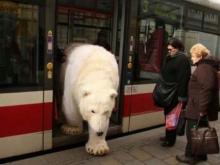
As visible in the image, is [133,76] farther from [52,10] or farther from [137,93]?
[52,10]

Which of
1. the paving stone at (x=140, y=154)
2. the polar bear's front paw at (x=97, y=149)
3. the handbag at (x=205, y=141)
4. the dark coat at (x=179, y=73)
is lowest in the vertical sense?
the paving stone at (x=140, y=154)

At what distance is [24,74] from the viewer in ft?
12.1

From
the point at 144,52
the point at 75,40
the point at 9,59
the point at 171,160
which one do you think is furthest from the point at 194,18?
the point at 9,59

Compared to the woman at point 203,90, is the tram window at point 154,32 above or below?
above

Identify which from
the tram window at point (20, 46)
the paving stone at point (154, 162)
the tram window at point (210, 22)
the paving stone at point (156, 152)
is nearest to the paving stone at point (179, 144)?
the paving stone at point (156, 152)

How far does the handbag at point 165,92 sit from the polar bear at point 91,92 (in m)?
0.81

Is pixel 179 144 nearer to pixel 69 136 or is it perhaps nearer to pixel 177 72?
pixel 177 72

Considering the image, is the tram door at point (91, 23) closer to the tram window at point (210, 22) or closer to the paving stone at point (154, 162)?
the paving stone at point (154, 162)

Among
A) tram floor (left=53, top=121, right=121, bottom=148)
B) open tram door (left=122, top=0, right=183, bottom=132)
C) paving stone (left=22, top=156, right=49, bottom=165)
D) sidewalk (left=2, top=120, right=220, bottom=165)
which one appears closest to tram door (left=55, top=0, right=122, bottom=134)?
tram floor (left=53, top=121, right=121, bottom=148)

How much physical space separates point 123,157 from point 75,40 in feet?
8.51

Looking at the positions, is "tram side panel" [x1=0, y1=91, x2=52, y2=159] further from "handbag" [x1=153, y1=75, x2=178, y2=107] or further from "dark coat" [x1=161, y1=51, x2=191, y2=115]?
"dark coat" [x1=161, y1=51, x2=191, y2=115]

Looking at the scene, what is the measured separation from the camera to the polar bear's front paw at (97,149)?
4082 millimetres

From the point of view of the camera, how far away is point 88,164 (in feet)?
12.6

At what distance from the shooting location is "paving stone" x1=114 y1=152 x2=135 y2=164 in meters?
4.05
